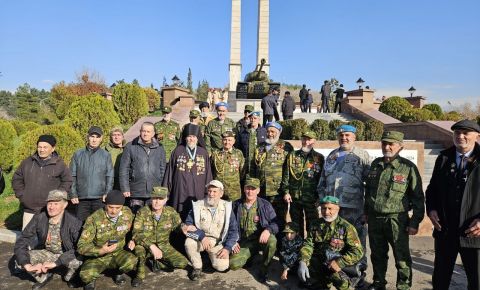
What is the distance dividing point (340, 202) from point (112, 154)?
342 cm

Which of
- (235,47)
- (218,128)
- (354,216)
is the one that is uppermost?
(235,47)

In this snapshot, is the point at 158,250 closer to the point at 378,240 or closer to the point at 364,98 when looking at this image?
the point at 378,240

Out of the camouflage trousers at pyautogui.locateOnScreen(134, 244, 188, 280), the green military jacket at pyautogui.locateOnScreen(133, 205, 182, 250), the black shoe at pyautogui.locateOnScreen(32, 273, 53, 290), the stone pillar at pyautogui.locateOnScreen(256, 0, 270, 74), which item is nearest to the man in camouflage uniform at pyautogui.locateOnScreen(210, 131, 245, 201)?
the green military jacket at pyautogui.locateOnScreen(133, 205, 182, 250)

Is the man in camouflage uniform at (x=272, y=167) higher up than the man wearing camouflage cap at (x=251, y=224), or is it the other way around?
the man in camouflage uniform at (x=272, y=167)

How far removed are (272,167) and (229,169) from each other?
637mm

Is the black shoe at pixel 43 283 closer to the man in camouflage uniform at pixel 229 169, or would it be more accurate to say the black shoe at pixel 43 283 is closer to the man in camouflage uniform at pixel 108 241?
the man in camouflage uniform at pixel 108 241

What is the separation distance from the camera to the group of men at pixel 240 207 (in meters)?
3.18

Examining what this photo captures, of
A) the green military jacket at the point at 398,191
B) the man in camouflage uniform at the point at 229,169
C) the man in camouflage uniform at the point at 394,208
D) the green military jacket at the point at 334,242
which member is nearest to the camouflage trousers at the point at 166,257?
the man in camouflage uniform at the point at 229,169

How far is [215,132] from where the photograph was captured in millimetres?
5984

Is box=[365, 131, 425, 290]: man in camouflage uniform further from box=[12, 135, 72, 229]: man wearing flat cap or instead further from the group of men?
box=[12, 135, 72, 229]: man wearing flat cap

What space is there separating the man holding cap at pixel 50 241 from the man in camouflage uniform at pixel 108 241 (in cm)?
19

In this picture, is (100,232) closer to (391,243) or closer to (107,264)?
(107,264)

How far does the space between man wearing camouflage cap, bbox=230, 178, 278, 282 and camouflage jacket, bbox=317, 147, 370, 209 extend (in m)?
0.85

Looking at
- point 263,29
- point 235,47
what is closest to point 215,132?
point 235,47
